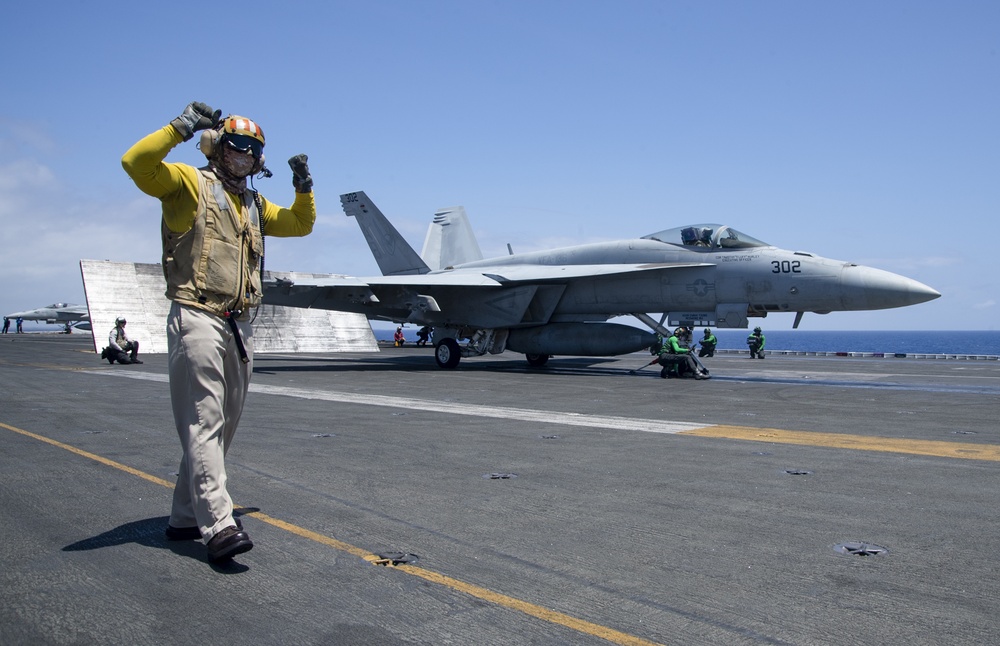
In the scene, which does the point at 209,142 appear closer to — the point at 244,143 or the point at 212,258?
the point at 244,143

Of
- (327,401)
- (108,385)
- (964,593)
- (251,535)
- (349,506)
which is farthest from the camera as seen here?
(108,385)

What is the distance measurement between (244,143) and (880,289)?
→ 592 inches

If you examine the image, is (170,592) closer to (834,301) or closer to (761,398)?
(761,398)

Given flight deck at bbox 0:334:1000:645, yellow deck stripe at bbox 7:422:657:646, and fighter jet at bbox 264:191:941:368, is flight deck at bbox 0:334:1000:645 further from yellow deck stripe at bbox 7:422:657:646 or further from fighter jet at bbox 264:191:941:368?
fighter jet at bbox 264:191:941:368

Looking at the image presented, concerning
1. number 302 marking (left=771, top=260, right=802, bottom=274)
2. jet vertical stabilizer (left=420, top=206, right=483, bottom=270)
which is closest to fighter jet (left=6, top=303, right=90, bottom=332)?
jet vertical stabilizer (left=420, top=206, right=483, bottom=270)

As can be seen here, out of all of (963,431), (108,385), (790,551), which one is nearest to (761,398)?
(963,431)

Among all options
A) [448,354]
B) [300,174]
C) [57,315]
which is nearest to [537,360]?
[448,354]

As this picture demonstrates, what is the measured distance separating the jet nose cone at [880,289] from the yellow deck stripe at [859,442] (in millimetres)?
8702

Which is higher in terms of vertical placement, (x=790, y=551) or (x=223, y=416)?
(x=223, y=416)

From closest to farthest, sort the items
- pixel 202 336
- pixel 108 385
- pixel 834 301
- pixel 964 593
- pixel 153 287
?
1. pixel 964 593
2. pixel 202 336
3. pixel 108 385
4. pixel 834 301
5. pixel 153 287

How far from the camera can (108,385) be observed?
14.9 meters

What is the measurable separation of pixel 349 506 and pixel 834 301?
46.8ft

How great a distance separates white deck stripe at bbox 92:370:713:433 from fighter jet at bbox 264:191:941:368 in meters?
7.39

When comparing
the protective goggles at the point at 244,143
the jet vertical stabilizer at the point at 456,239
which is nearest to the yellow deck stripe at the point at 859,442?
the protective goggles at the point at 244,143
